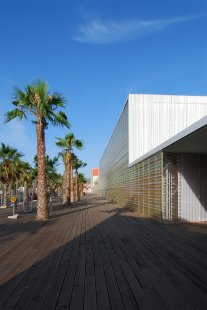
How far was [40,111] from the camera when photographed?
17562 mm

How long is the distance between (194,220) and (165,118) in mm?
13708

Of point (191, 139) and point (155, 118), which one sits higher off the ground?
point (155, 118)

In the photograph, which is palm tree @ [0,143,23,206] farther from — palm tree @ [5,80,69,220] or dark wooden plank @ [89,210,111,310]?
dark wooden plank @ [89,210,111,310]

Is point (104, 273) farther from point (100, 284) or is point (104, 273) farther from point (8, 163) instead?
point (8, 163)

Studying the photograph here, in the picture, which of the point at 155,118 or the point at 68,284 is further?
the point at 155,118

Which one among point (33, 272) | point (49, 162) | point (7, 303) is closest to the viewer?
point (7, 303)

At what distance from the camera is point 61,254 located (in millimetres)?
7871

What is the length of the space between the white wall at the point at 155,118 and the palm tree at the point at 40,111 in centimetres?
1032

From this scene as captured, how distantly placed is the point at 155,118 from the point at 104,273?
908 inches

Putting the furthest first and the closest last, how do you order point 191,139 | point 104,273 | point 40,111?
point 40,111, point 191,139, point 104,273

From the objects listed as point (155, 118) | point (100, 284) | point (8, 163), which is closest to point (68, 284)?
point (100, 284)

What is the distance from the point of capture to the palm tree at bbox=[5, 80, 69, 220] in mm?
17453

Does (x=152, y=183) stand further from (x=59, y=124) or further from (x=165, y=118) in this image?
(x=165, y=118)

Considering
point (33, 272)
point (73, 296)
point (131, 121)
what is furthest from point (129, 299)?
point (131, 121)
